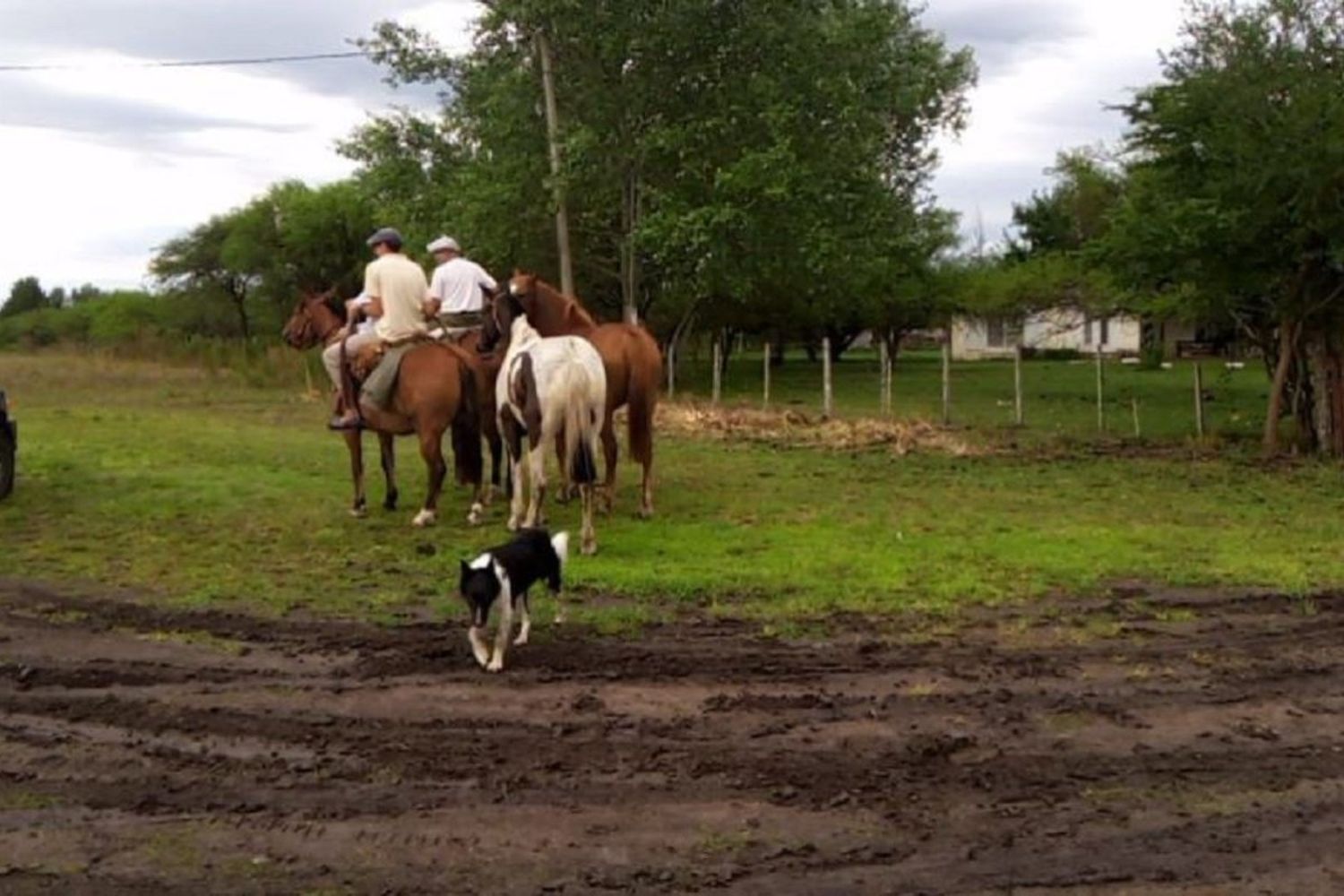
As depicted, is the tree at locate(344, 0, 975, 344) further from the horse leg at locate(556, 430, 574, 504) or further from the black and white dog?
the black and white dog

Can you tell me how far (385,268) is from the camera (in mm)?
12727

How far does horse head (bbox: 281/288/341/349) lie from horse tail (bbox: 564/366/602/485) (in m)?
4.00

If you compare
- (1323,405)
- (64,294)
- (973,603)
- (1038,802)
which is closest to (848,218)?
(1323,405)

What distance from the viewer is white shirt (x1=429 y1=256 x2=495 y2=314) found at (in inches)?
532

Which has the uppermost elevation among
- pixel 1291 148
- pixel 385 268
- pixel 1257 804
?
pixel 1291 148

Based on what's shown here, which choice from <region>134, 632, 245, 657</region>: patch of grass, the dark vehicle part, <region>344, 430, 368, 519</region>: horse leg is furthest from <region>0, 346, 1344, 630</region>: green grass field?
<region>134, 632, 245, 657</region>: patch of grass

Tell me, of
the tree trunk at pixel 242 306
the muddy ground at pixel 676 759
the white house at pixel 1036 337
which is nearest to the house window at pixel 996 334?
the white house at pixel 1036 337

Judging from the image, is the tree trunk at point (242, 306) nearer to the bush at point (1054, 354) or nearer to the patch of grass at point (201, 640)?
the bush at point (1054, 354)

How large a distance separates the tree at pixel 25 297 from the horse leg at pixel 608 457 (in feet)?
308

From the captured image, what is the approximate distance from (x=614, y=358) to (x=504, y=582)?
6125mm

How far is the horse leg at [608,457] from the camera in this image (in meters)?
12.8

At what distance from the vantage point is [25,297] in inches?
3944

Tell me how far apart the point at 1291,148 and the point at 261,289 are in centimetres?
4598

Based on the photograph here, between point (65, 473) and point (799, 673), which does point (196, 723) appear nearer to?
point (799, 673)
